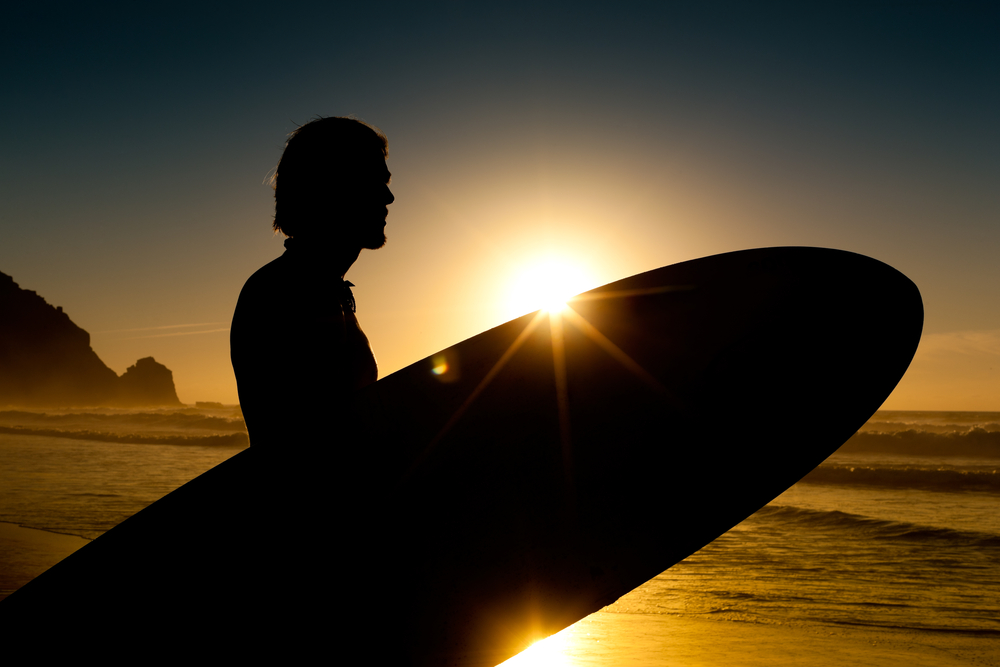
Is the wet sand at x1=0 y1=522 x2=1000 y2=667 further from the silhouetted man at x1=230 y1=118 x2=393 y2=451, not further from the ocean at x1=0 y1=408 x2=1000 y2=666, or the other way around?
the silhouetted man at x1=230 y1=118 x2=393 y2=451

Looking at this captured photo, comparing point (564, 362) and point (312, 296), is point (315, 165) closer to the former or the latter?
point (312, 296)

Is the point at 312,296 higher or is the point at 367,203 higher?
the point at 367,203

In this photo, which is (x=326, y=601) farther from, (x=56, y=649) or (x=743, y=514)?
(x=743, y=514)

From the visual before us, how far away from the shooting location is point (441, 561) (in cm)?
135

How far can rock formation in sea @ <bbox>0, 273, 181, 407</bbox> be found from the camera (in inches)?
2308

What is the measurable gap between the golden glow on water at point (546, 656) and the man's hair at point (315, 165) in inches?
108

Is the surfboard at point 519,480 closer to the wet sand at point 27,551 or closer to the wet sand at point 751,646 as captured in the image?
the wet sand at point 751,646

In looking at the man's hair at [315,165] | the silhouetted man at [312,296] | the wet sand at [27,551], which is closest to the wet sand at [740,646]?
the silhouetted man at [312,296]

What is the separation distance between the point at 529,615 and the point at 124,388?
3023 inches

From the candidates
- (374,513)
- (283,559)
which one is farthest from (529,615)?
(283,559)

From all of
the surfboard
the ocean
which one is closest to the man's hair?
the surfboard

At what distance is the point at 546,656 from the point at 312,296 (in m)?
2.99

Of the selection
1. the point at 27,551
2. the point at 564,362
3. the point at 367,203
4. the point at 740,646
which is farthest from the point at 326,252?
the point at 27,551

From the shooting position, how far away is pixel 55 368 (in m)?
62.3
